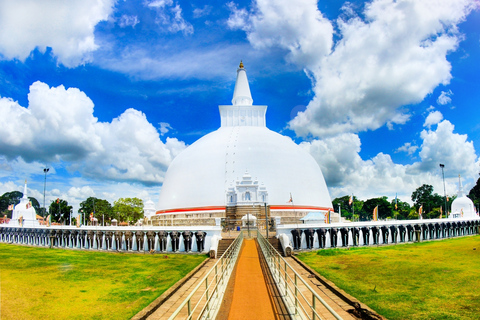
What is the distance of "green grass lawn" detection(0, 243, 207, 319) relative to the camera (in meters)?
9.66

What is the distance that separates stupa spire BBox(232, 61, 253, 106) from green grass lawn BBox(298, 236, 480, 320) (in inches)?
1455

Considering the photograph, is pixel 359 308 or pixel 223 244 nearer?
pixel 359 308

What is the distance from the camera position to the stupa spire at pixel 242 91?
172 ft

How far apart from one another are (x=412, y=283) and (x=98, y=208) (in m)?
79.9

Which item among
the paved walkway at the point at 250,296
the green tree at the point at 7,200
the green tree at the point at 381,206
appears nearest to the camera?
the paved walkway at the point at 250,296

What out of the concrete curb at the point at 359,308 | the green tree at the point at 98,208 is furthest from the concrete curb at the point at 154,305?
the green tree at the point at 98,208

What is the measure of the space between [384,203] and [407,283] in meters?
80.3

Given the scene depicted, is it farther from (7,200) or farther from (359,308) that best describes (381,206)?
(7,200)

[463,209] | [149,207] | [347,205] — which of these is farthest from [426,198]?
[149,207]

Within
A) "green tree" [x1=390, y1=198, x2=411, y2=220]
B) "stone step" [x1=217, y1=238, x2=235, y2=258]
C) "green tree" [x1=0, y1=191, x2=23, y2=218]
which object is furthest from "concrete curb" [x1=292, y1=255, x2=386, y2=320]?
"green tree" [x1=0, y1=191, x2=23, y2=218]

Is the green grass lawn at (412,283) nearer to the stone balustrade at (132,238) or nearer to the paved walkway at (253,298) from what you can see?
the paved walkway at (253,298)

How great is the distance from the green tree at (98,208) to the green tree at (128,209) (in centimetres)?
696

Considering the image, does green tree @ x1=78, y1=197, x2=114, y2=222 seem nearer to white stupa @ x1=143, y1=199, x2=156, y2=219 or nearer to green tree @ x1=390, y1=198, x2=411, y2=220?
white stupa @ x1=143, y1=199, x2=156, y2=219

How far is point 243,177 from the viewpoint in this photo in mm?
39062
